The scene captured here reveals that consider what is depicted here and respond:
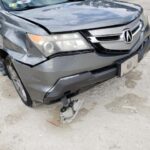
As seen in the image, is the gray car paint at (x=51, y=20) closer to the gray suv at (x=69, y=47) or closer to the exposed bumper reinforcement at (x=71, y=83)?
the gray suv at (x=69, y=47)

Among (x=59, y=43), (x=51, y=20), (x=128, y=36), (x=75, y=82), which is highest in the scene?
(x=51, y=20)

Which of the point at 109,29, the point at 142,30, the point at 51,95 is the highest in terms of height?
the point at 109,29

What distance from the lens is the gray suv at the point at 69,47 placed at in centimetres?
245

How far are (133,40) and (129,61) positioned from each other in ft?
0.81

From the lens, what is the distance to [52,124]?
2900 millimetres

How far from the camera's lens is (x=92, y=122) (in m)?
2.85

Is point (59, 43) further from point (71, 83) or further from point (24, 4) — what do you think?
point (24, 4)

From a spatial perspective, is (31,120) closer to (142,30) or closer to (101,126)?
(101,126)

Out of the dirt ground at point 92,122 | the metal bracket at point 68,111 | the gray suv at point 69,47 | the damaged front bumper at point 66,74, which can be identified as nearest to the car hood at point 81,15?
the gray suv at point 69,47

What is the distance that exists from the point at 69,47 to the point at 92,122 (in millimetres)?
880

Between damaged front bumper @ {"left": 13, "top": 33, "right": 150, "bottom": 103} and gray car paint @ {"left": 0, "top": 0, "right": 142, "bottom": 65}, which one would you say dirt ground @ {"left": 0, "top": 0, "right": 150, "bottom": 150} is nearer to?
damaged front bumper @ {"left": 13, "top": 33, "right": 150, "bottom": 103}

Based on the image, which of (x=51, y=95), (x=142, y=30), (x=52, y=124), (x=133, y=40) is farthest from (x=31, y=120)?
(x=142, y=30)

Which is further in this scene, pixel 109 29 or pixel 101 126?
pixel 101 126

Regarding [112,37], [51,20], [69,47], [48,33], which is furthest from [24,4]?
[112,37]
